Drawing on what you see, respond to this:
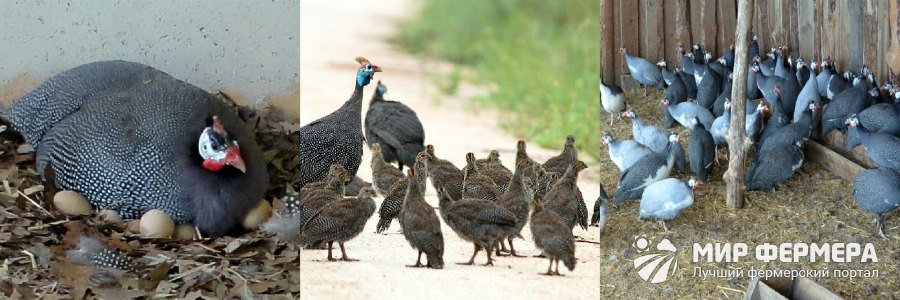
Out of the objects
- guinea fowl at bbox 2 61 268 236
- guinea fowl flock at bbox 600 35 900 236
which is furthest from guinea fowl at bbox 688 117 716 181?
guinea fowl at bbox 2 61 268 236

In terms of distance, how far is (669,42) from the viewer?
15.0 feet

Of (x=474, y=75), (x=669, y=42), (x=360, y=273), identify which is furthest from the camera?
(x=669, y=42)

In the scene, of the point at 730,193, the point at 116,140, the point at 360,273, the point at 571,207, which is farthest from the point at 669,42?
the point at 116,140

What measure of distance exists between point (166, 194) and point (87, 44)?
971 mm

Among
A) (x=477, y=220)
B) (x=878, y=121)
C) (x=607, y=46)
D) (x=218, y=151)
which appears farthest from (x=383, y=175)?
(x=878, y=121)

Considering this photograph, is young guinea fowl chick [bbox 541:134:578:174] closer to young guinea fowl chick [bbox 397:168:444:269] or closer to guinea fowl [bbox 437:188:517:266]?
guinea fowl [bbox 437:188:517:266]

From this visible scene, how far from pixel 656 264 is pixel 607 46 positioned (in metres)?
0.94

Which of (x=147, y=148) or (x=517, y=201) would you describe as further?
(x=147, y=148)

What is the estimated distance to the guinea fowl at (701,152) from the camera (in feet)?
13.7

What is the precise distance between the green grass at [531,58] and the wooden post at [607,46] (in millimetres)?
108

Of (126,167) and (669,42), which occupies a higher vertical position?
(669,42)

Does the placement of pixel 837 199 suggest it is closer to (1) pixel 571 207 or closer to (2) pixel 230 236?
(1) pixel 571 207

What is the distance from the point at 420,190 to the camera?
3428 millimetres

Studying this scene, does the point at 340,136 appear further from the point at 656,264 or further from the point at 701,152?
the point at 701,152
